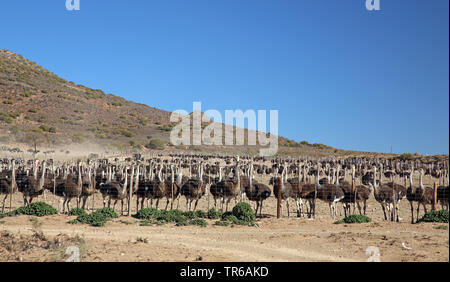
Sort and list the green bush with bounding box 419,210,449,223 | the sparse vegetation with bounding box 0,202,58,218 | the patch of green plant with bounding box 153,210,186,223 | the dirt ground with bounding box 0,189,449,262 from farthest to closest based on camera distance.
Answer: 1. the sparse vegetation with bounding box 0,202,58,218
2. the patch of green plant with bounding box 153,210,186,223
3. the green bush with bounding box 419,210,449,223
4. the dirt ground with bounding box 0,189,449,262

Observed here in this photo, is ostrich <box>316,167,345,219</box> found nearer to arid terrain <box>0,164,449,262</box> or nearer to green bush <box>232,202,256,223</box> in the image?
arid terrain <box>0,164,449,262</box>

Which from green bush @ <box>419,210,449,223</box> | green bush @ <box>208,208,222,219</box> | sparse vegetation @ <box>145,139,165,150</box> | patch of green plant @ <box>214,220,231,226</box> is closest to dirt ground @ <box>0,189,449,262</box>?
patch of green plant @ <box>214,220,231,226</box>

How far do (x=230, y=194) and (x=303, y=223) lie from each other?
433 cm

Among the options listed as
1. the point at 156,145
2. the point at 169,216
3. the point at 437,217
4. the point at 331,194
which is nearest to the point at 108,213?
the point at 169,216

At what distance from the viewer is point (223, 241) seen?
13.2 m

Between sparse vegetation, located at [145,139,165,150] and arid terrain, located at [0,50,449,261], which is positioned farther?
sparse vegetation, located at [145,139,165,150]

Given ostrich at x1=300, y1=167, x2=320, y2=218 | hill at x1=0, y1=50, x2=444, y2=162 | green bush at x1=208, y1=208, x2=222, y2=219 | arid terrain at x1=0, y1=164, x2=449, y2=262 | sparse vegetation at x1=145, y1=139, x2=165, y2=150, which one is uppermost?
hill at x1=0, y1=50, x2=444, y2=162

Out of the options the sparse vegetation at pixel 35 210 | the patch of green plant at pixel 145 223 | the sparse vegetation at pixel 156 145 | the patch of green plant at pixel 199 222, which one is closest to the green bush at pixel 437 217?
the patch of green plant at pixel 199 222

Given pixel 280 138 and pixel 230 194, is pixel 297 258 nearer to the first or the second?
pixel 230 194

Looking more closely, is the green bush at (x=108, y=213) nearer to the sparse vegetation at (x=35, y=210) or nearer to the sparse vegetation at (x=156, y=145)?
the sparse vegetation at (x=35, y=210)

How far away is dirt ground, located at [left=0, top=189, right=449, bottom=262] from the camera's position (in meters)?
11.1

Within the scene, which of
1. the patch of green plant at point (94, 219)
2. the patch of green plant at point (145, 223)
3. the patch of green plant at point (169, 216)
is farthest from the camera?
the patch of green plant at point (169, 216)

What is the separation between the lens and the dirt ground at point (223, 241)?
36.6 feet
